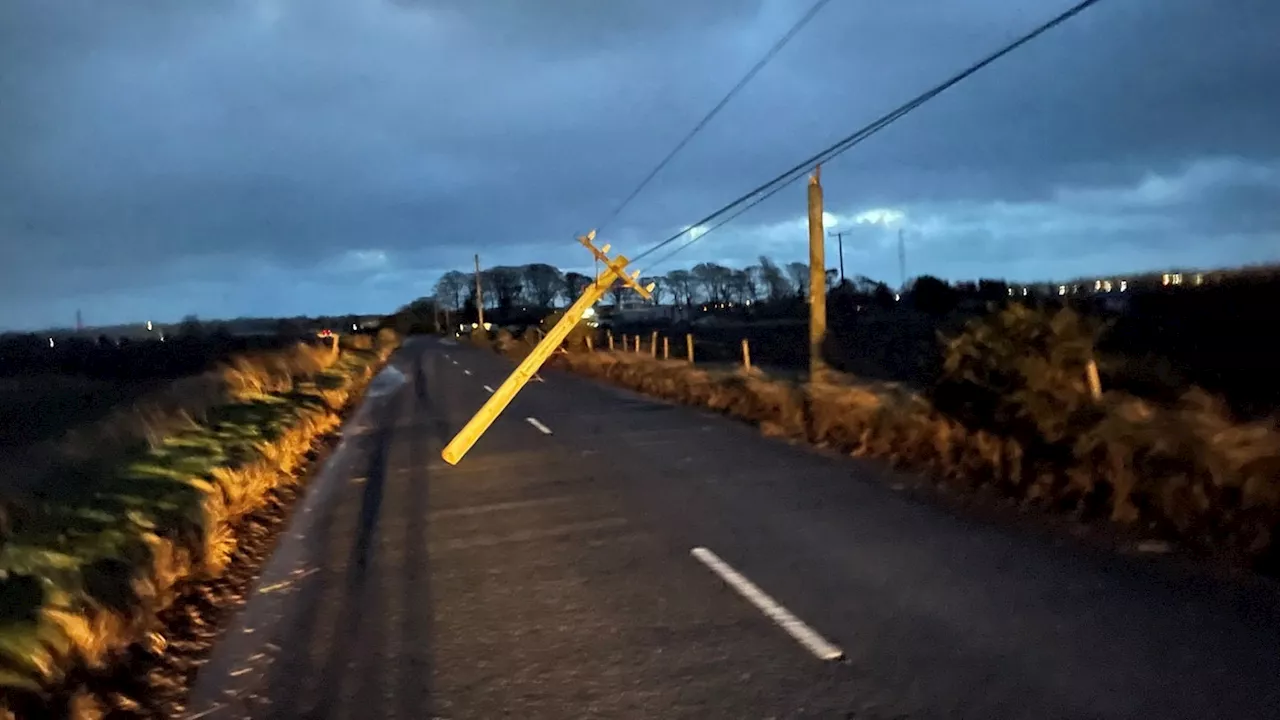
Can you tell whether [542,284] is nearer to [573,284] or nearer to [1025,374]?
[573,284]

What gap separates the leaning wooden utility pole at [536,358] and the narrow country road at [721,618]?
7.77 feet

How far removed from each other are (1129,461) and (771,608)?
14.4 ft

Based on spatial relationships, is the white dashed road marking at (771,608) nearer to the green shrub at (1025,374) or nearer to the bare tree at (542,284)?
the green shrub at (1025,374)

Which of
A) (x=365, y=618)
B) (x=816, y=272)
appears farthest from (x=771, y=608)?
(x=816, y=272)

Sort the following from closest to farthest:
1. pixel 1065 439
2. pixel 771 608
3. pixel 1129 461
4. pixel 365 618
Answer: pixel 771 608, pixel 365 618, pixel 1129 461, pixel 1065 439

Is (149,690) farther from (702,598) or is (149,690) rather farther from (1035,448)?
(1035,448)

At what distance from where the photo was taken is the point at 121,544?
27.8ft

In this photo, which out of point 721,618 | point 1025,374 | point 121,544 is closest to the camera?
point 721,618

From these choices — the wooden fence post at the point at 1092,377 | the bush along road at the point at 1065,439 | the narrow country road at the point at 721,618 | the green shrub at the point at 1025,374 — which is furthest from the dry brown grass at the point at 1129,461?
the narrow country road at the point at 721,618

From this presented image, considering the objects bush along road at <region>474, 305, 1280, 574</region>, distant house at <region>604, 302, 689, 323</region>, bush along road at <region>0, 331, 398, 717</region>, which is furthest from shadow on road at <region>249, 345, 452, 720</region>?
distant house at <region>604, 302, 689, 323</region>

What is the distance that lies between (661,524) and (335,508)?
14.0 ft

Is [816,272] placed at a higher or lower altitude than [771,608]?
higher

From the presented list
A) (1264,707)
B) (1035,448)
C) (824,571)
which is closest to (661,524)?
(824,571)

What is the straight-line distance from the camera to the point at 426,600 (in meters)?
7.52
